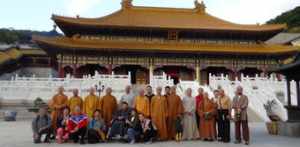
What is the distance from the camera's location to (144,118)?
31.0 ft

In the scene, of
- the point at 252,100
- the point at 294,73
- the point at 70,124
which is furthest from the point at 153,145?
the point at 252,100

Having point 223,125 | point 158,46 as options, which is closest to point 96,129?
point 223,125

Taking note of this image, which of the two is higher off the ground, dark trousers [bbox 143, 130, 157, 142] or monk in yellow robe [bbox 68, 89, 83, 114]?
monk in yellow robe [bbox 68, 89, 83, 114]

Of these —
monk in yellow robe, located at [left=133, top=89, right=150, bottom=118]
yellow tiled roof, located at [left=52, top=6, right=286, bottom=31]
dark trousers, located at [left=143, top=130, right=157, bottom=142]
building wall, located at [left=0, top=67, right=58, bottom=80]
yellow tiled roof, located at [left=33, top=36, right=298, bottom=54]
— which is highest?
yellow tiled roof, located at [left=52, top=6, right=286, bottom=31]

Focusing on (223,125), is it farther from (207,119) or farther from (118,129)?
(118,129)

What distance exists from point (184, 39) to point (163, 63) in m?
3.04

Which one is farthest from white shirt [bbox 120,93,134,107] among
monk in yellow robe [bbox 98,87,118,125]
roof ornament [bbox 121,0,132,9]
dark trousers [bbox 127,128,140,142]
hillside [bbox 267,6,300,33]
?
hillside [bbox 267,6,300,33]

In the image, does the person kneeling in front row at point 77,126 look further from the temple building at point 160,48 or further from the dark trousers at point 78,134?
the temple building at point 160,48

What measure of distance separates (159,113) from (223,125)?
66.3 inches

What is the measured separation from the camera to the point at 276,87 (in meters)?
20.0

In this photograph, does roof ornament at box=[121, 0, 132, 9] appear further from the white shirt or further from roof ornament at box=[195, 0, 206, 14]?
the white shirt

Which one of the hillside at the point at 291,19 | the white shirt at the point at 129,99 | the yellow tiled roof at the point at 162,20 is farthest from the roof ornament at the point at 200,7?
the hillside at the point at 291,19

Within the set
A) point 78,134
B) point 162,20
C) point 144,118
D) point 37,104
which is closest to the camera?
point 78,134

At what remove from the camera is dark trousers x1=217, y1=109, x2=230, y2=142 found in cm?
951
